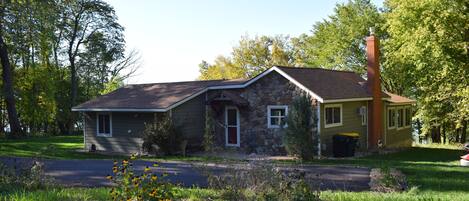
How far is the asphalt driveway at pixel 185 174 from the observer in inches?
445

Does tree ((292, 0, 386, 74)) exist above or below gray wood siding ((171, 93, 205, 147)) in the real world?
→ above

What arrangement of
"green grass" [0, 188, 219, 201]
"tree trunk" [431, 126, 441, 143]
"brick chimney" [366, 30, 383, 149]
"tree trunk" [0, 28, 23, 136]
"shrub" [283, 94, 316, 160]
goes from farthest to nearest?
"tree trunk" [431, 126, 441, 143] → "tree trunk" [0, 28, 23, 136] → "brick chimney" [366, 30, 383, 149] → "shrub" [283, 94, 316, 160] → "green grass" [0, 188, 219, 201]

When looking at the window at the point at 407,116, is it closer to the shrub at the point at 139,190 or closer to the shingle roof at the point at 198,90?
the shingle roof at the point at 198,90

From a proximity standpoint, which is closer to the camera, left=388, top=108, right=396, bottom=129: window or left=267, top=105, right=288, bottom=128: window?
left=267, top=105, right=288, bottom=128: window

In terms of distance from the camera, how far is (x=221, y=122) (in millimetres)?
21625

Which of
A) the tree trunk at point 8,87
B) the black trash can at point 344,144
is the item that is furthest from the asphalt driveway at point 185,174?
the tree trunk at point 8,87

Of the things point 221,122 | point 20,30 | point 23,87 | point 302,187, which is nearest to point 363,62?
point 221,122

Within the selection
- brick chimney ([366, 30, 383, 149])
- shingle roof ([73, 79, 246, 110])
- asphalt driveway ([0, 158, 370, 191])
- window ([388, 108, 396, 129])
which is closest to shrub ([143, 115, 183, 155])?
shingle roof ([73, 79, 246, 110])

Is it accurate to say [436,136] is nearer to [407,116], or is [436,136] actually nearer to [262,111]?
[407,116]

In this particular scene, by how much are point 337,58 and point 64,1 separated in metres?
19.7

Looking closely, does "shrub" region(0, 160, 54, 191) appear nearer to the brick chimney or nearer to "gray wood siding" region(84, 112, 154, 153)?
"gray wood siding" region(84, 112, 154, 153)

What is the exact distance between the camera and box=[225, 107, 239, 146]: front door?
21.1 metres

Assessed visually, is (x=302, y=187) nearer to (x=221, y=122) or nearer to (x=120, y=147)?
(x=221, y=122)

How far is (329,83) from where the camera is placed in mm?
21156
